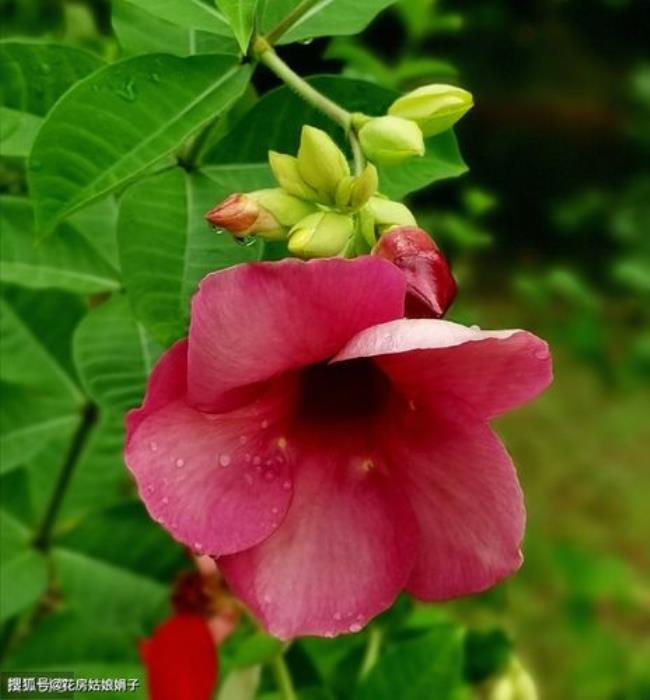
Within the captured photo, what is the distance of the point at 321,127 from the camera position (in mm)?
750

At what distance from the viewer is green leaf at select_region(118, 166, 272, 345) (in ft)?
2.32

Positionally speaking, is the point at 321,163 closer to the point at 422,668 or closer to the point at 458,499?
the point at 458,499

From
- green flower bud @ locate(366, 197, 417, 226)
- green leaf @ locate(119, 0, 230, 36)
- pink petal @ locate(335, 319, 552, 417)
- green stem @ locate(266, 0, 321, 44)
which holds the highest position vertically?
green leaf @ locate(119, 0, 230, 36)

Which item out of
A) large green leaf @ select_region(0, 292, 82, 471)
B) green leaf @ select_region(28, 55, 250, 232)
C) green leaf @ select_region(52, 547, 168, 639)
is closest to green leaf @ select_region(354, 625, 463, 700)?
green leaf @ select_region(52, 547, 168, 639)

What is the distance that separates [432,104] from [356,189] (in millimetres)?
83

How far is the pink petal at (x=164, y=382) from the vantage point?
64cm

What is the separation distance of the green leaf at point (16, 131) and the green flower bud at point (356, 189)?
218mm

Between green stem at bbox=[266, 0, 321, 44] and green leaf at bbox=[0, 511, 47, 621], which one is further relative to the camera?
green leaf at bbox=[0, 511, 47, 621]

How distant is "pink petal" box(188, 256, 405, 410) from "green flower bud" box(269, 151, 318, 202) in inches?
3.2

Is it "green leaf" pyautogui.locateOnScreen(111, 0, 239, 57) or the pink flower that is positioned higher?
"green leaf" pyautogui.locateOnScreen(111, 0, 239, 57)

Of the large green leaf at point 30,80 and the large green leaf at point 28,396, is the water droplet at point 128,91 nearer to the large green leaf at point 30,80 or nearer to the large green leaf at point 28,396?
the large green leaf at point 30,80

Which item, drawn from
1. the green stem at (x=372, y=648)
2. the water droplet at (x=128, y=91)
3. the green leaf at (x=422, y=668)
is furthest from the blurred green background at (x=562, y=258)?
the water droplet at (x=128, y=91)

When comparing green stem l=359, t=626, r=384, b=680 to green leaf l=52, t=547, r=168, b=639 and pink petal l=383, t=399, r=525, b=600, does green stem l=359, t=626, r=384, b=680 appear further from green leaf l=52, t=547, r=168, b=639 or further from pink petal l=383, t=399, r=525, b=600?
pink petal l=383, t=399, r=525, b=600

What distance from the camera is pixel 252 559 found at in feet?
2.22
